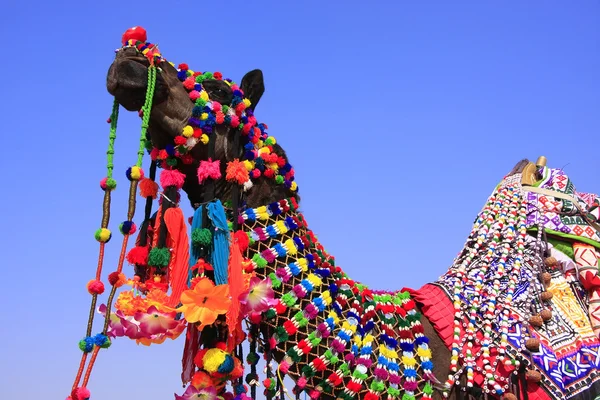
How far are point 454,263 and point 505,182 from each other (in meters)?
0.82

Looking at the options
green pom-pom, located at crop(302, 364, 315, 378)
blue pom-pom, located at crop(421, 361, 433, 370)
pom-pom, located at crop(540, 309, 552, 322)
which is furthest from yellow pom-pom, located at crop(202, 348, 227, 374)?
pom-pom, located at crop(540, 309, 552, 322)

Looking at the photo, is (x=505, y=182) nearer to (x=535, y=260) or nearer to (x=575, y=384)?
(x=535, y=260)

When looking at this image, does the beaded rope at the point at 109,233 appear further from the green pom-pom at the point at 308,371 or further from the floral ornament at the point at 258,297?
the green pom-pom at the point at 308,371

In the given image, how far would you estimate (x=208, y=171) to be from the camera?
3.79 m

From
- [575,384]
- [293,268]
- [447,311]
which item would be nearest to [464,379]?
[447,311]

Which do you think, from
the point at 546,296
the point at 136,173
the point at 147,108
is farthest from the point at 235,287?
the point at 546,296

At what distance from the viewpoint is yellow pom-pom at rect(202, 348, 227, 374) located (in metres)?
3.59

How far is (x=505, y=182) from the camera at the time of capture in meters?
5.43

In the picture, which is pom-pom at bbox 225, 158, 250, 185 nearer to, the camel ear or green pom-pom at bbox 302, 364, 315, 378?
the camel ear

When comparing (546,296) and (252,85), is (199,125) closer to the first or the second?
(252,85)

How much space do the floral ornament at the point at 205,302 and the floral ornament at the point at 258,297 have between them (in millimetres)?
100

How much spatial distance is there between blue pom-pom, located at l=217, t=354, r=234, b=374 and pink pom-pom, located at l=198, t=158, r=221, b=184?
91 cm

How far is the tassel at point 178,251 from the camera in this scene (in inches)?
147

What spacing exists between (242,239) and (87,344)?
2.98ft
